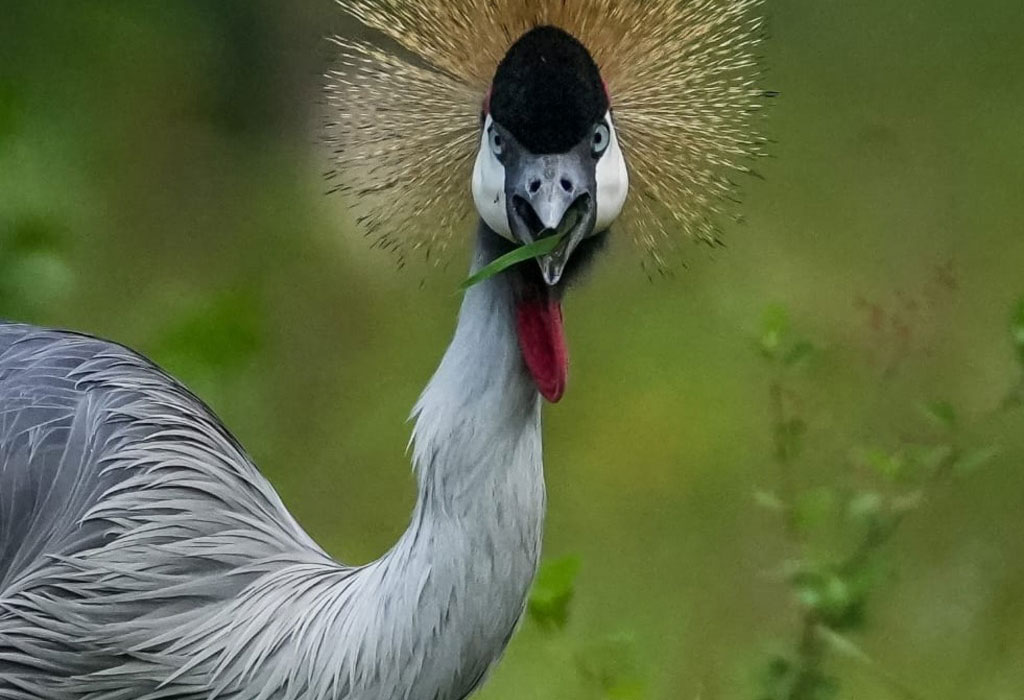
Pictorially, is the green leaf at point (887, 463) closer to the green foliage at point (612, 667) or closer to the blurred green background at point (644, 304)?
the green foliage at point (612, 667)

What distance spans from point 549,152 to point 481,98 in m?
0.21

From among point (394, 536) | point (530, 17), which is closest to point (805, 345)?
point (530, 17)

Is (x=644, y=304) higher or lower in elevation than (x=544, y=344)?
lower

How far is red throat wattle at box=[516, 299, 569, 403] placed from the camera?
3.87 feet

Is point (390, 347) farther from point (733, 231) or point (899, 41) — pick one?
point (899, 41)

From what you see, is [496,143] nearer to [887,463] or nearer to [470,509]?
[470,509]

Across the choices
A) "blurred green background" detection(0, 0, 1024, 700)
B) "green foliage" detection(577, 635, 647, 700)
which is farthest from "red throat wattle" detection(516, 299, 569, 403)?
"blurred green background" detection(0, 0, 1024, 700)

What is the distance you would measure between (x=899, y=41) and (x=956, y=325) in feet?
2.49

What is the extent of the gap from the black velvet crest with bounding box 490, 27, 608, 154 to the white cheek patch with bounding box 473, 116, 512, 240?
28 mm

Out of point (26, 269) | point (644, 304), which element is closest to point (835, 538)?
point (26, 269)

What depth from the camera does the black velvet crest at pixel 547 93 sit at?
3.72 ft

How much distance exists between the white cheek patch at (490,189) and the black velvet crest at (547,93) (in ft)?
Result: 0.09

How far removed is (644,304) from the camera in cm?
287

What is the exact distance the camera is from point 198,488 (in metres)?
1.46
